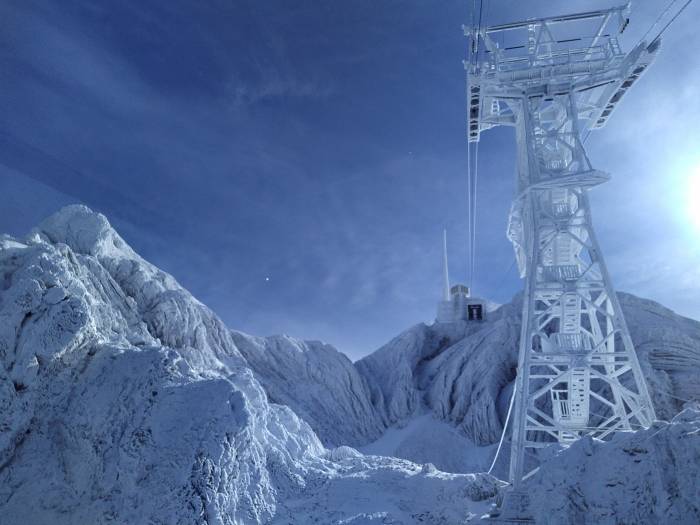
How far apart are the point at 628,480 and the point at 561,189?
13787mm

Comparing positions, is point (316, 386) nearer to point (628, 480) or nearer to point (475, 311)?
point (475, 311)

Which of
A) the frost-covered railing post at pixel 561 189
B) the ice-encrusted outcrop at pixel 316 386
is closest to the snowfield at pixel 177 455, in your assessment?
the frost-covered railing post at pixel 561 189

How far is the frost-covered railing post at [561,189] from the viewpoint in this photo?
65.1 ft

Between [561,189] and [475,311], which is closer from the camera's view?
[561,189]

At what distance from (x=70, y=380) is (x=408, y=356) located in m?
34.5

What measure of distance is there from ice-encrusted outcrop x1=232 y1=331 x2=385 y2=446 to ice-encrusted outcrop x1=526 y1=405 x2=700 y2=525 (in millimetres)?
23317

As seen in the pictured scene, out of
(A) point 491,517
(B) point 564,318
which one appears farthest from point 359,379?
(A) point 491,517

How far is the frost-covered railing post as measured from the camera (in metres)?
19.8

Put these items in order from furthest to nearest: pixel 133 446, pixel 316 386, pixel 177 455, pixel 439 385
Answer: pixel 439 385
pixel 316 386
pixel 133 446
pixel 177 455

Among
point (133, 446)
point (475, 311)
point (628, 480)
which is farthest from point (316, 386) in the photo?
point (628, 480)

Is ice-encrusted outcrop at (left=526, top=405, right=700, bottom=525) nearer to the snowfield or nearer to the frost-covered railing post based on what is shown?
the snowfield

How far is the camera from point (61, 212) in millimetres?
25984

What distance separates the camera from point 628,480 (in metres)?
11.2

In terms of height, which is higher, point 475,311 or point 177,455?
point 475,311
